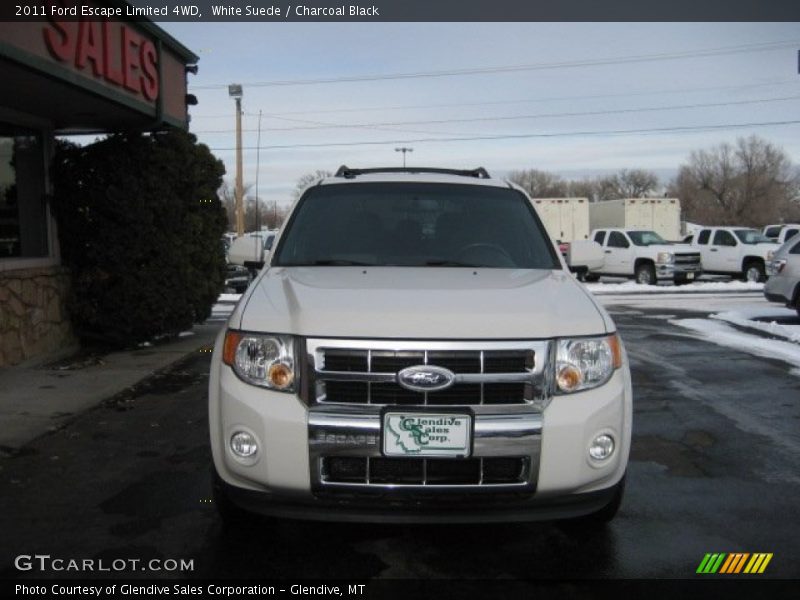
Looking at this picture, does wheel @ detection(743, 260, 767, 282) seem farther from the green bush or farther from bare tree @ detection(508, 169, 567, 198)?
bare tree @ detection(508, 169, 567, 198)

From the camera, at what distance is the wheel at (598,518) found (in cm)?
356

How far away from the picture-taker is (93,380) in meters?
7.61

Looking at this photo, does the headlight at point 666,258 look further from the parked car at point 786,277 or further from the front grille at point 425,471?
the front grille at point 425,471

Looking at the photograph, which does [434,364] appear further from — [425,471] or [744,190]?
[744,190]

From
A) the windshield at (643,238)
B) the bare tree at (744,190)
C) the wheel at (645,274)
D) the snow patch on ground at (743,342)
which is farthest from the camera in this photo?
the bare tree at (744,190)

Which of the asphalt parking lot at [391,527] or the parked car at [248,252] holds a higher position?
the parked car at [248,252]

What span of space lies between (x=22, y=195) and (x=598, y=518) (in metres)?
8.20

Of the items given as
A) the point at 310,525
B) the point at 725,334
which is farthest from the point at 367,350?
the point at 725,334

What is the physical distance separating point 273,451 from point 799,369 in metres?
7.26

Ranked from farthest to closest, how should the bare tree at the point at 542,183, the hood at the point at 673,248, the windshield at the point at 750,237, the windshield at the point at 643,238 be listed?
the bare tree at the point at 542,183, the windshield at the point at 643,238, the windshield at the point at 750,237, the hood at the point at 673,248

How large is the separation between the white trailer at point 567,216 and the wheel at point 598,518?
30.7 m

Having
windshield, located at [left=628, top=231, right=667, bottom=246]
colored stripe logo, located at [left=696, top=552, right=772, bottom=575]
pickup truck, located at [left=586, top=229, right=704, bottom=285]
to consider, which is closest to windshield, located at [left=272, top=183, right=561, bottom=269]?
colored stripe logo, located at [left=696, top=552, right=772, bottom=575]

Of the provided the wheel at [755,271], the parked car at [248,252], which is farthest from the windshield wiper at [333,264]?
the wheel at [755,271]

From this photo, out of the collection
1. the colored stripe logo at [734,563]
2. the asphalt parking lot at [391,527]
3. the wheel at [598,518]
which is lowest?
the asphalt parking lot at [391,527]
